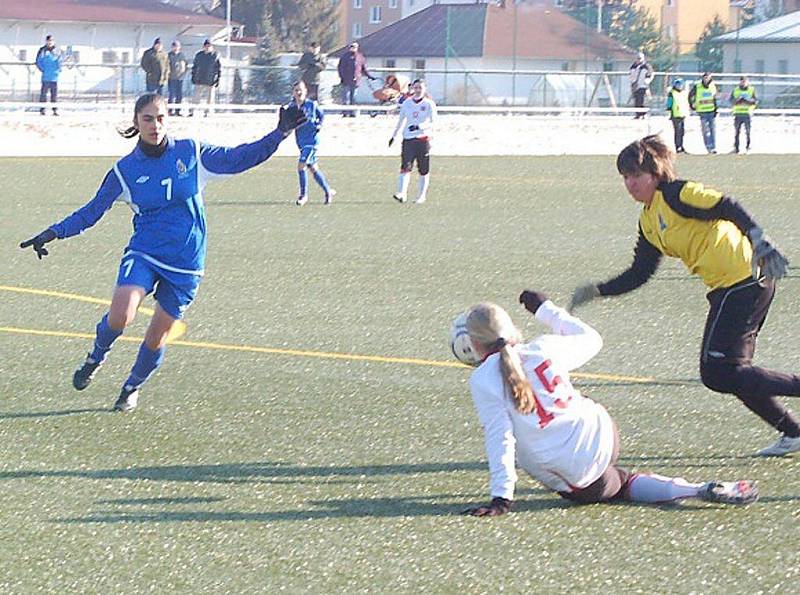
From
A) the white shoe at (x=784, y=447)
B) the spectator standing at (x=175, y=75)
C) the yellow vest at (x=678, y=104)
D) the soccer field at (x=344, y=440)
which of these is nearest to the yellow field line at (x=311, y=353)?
the soccer field at (x=344, y=440)

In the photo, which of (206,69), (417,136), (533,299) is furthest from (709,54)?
(533,299)

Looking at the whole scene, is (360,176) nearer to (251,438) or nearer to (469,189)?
(469,189)

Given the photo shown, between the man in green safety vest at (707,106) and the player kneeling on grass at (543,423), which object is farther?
the man in green safety vest at (707,106)

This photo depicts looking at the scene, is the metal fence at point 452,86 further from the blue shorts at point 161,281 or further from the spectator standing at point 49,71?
the blue shorts at point 161,281

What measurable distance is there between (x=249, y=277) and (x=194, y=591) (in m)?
8.29

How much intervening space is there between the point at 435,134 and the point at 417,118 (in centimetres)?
1171

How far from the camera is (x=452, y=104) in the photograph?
133 ft

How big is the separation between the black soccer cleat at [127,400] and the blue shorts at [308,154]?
39.7ft

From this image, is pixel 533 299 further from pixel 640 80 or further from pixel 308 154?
pixel 640 80

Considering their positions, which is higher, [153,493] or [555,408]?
[555,408]

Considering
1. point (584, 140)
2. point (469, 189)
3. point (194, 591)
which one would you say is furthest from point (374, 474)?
point (584, 140)

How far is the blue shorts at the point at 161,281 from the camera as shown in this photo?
7.75 m

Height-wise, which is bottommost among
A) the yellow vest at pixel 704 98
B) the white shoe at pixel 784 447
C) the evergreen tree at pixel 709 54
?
the white shoe at pixel 784 447

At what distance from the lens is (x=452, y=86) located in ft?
132
